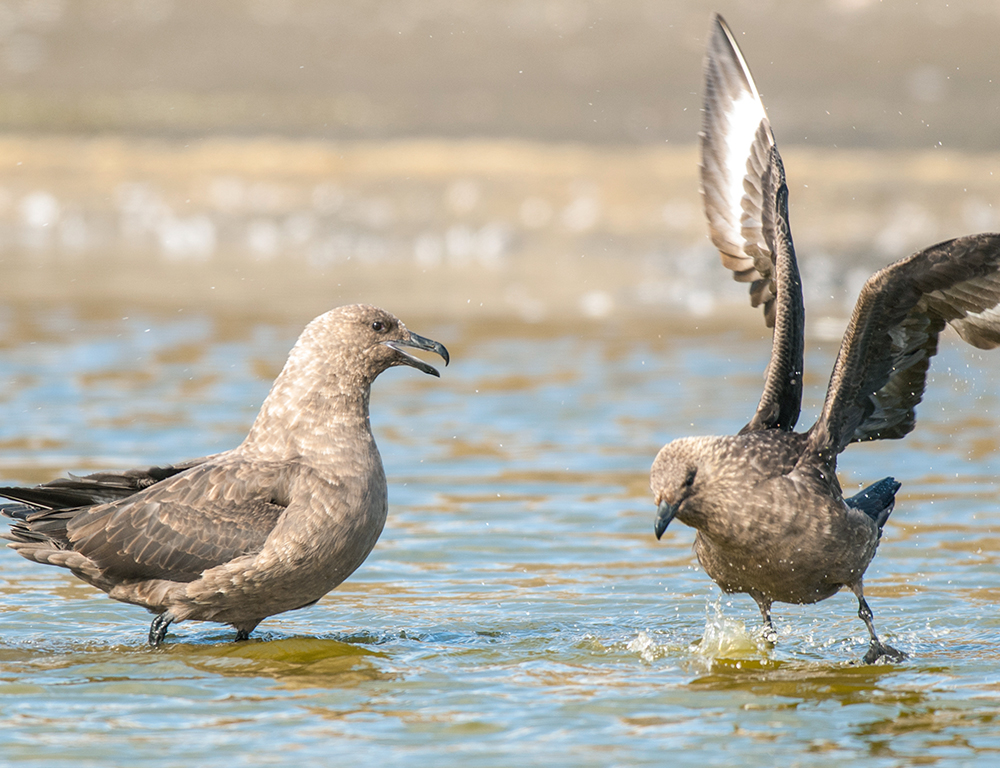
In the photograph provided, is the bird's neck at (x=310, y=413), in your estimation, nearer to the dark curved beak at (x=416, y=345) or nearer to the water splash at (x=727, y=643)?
the dark curved beak at (x=416, y=345)

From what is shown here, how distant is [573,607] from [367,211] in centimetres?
1666

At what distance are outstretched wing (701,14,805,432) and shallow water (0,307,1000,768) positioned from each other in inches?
49.5

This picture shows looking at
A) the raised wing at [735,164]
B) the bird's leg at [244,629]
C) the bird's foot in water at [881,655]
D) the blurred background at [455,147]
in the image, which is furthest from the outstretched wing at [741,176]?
the blurred background at [455,147]

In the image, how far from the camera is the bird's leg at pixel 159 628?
19.8ft

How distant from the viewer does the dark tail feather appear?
6.59 meters

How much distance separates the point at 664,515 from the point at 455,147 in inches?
794

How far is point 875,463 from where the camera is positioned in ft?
32.0

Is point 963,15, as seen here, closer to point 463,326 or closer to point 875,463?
point 463,326

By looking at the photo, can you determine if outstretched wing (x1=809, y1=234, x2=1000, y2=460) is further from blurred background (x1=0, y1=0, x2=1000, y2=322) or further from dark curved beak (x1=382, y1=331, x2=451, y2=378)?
blurred background (x1=0, y1=0, x2=1000, y2=322)

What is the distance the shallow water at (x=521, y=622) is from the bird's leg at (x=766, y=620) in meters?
0.10

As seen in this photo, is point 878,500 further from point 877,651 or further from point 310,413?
point 310,413

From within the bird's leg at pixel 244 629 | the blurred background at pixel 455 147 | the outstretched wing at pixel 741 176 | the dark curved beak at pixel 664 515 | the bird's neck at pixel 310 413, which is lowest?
the bird's leg at pixel 244 629

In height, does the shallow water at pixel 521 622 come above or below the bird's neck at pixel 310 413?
below

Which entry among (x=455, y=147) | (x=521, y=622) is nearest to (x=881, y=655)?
(x=521, y=622)
